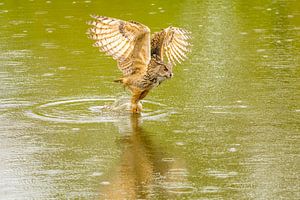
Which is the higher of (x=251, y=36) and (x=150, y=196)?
(x=150, y=196)

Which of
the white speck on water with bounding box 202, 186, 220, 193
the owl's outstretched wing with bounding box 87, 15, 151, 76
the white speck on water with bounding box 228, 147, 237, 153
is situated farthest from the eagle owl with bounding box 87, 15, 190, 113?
the white speck on water with bounding box 202, 186, 220, 193

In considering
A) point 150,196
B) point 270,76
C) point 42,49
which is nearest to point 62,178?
point 150,196

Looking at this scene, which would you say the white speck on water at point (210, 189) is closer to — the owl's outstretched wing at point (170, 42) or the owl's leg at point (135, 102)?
the owl's leg at point (135, 102)

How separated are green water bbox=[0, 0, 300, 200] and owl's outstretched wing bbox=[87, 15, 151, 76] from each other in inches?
18.2

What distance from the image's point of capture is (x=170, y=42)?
10219mm

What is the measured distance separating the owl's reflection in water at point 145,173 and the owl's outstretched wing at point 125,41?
1029 millimetres

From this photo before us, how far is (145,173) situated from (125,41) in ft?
7.59

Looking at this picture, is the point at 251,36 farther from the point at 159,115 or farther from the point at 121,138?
the point at 121,138

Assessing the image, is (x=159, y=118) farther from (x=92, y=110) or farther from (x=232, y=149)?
(x=232, y=149)

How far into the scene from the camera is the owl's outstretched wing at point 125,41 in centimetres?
954

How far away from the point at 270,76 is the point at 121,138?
3.01 m

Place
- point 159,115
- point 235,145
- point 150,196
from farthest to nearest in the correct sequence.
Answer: point 159,115 → point 235,145 → point 150,196

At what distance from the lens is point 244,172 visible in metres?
7.68

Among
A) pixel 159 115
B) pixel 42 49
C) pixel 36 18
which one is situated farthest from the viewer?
pixel 36 18
